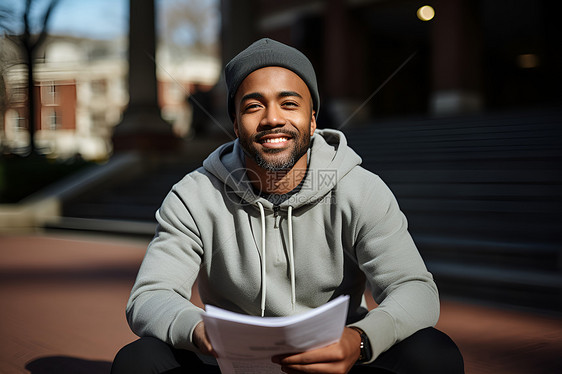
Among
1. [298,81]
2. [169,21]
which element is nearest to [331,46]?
[298,81]

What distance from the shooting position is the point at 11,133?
43.0 m

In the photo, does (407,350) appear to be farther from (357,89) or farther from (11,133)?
(11,133)

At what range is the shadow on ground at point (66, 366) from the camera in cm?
290

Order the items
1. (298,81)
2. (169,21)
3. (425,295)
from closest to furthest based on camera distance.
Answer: (425,295)
(298,81)
(169,21)

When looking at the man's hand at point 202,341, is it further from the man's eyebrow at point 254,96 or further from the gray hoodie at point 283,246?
the man's eyebrow at point 254,96

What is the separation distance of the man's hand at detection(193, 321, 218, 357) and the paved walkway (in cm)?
150

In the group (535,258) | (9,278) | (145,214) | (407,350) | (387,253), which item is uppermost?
(387,253)

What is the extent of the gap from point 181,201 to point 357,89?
49.8 ft

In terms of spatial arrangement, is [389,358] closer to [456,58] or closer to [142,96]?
[142,96]

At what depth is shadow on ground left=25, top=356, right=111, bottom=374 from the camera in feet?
9.51

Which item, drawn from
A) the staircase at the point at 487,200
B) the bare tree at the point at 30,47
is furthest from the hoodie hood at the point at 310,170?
the bare tree at the point at 30,47

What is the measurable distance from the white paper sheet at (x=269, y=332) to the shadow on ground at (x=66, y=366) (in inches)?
65.9

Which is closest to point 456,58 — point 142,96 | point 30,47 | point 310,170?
point 142,96

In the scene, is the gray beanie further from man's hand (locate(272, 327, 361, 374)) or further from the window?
the window
